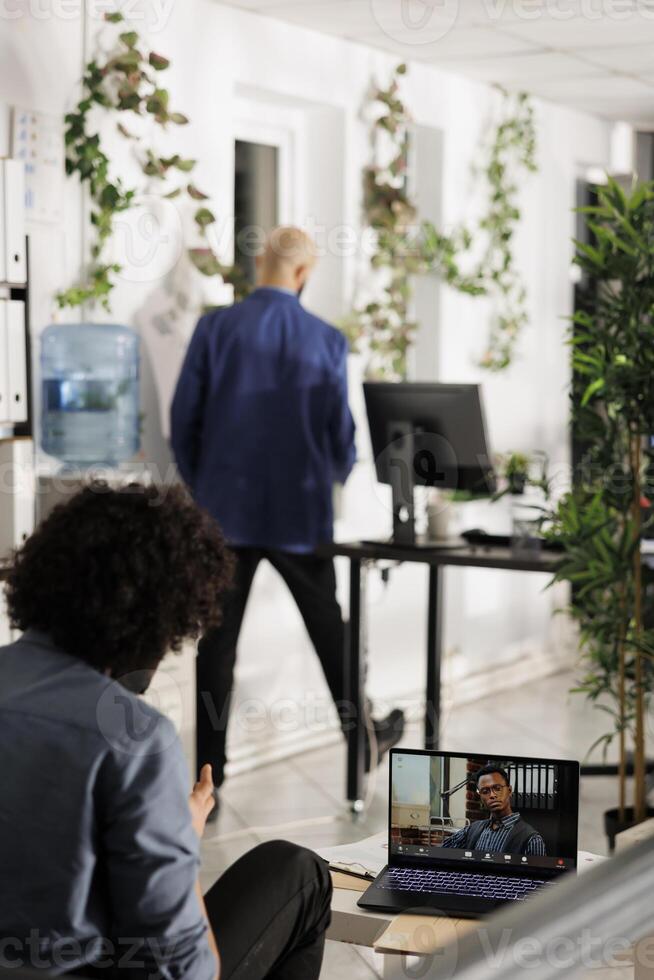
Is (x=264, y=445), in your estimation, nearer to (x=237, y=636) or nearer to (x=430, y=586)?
(x=237, y=636)

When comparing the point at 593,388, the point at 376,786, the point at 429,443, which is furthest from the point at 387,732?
the point at 593,388

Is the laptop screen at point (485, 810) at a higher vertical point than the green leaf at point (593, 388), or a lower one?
lower

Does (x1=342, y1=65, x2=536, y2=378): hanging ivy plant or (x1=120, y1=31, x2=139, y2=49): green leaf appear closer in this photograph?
(x1=120, y1=31, x2=139, y2=49): green leaf

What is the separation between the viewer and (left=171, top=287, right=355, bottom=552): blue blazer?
4.31 meters

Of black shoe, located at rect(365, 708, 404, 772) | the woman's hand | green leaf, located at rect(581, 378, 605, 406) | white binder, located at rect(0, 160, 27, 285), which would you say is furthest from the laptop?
black shoe, located at rect(365, 708, 404, 772)

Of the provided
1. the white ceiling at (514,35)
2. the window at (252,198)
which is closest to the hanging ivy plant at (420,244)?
the white ceiling at (514,35)

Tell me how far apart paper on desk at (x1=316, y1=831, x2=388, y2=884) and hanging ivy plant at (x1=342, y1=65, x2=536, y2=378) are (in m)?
2.99

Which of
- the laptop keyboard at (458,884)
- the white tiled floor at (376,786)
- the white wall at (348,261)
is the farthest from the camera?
the white wall at (348,261)

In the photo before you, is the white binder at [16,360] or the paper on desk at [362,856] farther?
the white binder at [16,360]

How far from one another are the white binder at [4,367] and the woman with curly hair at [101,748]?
6.24ft

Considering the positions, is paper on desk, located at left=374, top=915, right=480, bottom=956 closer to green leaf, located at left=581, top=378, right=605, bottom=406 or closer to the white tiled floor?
the white tiled floor

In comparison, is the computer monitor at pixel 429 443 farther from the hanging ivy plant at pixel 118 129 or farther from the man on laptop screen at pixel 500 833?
the man on laptop screen at pixel 500 833

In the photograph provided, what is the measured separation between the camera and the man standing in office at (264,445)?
14.1 ft

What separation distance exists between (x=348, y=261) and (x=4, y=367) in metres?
1.90
